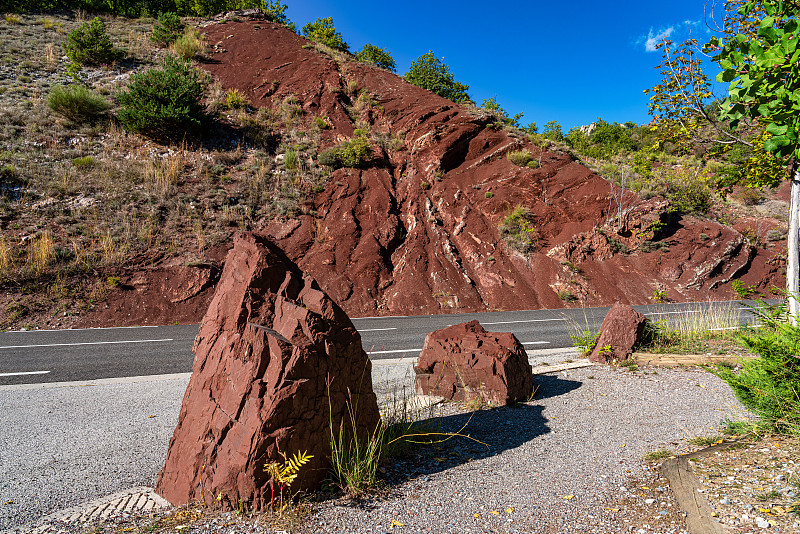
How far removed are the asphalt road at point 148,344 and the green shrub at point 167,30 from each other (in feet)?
82.3

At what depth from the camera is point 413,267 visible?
15.5 m

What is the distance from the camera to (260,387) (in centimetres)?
276

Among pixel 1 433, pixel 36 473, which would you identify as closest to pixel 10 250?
pixel 1 433

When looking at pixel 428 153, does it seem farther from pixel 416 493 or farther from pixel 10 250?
pixel 416 493

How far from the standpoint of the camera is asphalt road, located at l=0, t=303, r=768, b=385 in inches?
260

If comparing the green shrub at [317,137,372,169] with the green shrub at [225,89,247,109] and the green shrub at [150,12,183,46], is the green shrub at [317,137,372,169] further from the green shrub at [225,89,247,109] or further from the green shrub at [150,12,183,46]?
the green shrub at [150,12,183,46]

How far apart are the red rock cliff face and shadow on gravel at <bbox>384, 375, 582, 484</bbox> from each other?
367 inches

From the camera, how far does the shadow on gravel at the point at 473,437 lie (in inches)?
131

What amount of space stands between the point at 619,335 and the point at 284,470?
5.86 m

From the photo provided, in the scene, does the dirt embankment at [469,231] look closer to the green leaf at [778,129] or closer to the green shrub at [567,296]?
the green shrub at [567,296]

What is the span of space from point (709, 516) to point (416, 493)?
173cm

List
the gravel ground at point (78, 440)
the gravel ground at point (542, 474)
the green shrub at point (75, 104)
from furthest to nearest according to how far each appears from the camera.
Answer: the green shrub at point (75, 104)
the gravel ground at point (78, 440)
the gravel ground at point (542, 474)

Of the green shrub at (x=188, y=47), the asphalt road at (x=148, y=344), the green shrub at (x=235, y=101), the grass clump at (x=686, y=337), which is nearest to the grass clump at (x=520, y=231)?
the asphalt road at (x=148, y=344)

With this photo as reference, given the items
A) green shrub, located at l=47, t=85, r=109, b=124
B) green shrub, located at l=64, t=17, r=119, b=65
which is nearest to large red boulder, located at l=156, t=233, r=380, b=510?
green shrub, located at l=47, t=85, r=109, b=124
